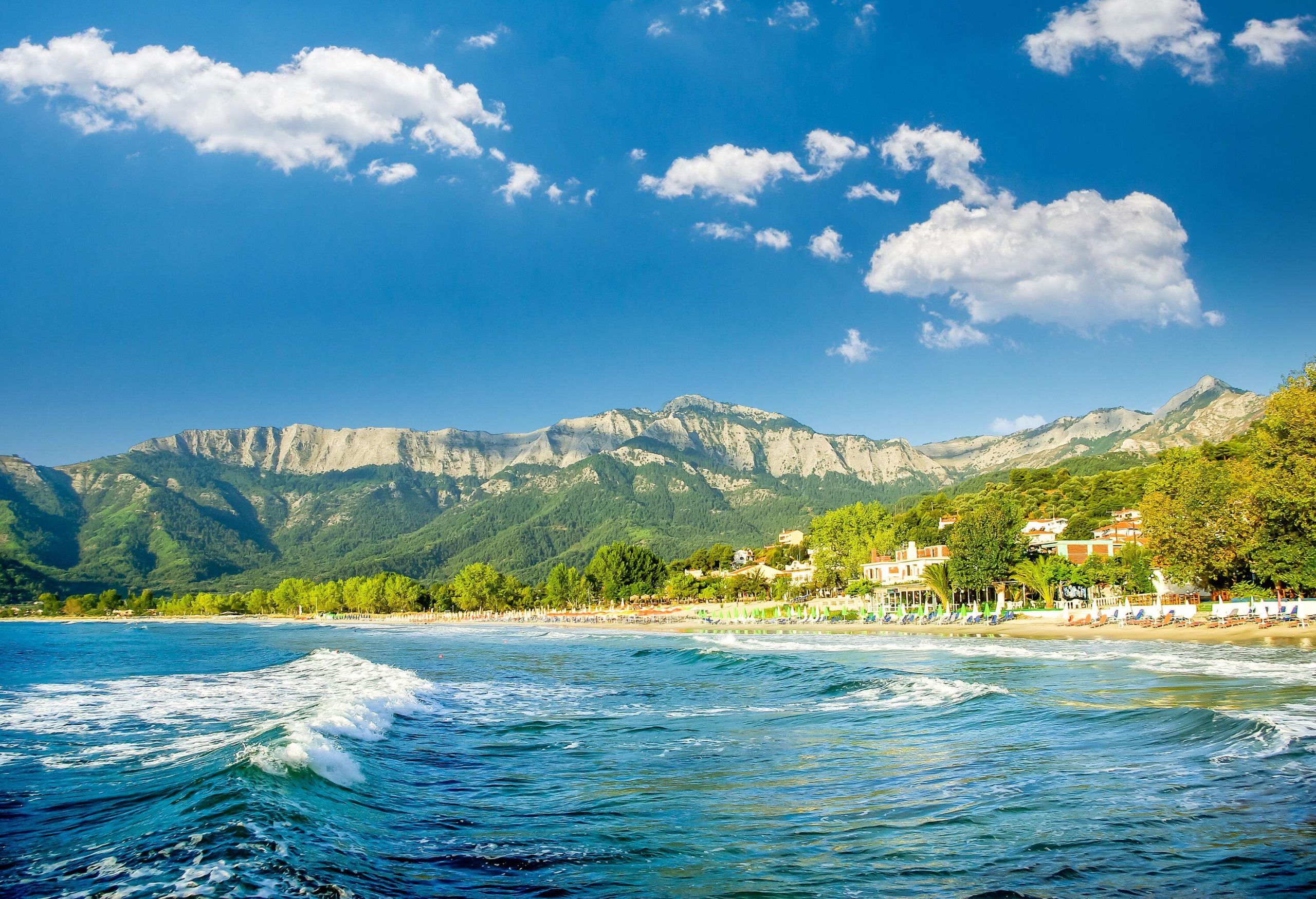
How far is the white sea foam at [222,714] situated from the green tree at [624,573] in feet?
357

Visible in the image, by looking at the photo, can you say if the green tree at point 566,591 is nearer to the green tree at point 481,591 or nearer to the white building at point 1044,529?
the green tree at point 481,591

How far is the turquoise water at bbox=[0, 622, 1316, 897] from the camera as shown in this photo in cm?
809

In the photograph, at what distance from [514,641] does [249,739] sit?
54.1 meters

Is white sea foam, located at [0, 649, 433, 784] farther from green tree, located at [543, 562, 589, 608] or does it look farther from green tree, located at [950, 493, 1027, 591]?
green tree, located at [543, 562, 589, 608]

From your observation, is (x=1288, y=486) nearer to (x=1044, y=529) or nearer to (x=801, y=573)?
(x=1044, y=529)

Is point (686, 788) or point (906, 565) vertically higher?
point (686, 788)

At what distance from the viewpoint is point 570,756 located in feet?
51.3

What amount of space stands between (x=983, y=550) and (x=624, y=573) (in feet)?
262

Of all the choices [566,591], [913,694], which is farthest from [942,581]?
[566,591]

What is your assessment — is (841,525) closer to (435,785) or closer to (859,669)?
(859,669)

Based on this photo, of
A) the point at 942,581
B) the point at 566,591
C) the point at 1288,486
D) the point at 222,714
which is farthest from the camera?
the point at 566,591

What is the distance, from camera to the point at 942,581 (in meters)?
78.6

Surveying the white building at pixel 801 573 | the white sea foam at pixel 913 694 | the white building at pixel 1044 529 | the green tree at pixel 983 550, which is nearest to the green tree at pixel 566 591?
the white building at pixel 801 573

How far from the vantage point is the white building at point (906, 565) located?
290 ft
